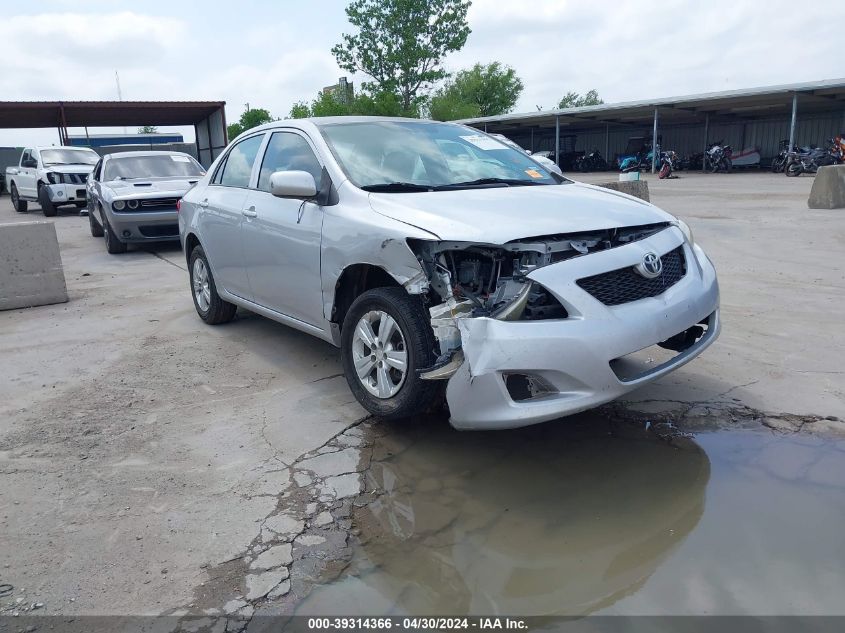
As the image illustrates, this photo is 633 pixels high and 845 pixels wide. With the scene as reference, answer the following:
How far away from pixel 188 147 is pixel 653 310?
35935mm

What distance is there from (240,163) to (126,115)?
1071 inches

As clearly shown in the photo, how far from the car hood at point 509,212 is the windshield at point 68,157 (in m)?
16.5

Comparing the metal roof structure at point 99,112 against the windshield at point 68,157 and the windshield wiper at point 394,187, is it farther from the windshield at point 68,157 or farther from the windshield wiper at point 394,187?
the windshield wiper at point 394,187

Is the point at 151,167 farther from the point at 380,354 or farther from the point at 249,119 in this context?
the point at 249,119

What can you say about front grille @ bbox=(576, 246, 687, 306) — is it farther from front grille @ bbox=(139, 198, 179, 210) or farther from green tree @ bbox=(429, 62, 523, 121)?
green tree @ bbox=(429, 62, 523, 121)

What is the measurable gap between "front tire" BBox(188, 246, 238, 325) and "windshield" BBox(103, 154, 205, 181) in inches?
249

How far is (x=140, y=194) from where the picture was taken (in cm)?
1091

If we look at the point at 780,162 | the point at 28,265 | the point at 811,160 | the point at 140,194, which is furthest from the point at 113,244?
the point at 780,162

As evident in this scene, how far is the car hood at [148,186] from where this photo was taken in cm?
1109

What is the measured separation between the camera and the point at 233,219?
5305mm

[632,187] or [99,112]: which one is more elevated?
[99,112]

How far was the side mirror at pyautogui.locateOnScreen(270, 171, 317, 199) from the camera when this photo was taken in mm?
4129

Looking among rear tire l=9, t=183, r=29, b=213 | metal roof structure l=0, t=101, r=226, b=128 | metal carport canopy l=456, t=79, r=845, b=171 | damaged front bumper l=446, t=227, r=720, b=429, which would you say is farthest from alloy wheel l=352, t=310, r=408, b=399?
metal roof structure l=0, t=101, r=226, b=128

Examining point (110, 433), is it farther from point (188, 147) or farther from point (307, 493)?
point (188, 147)
